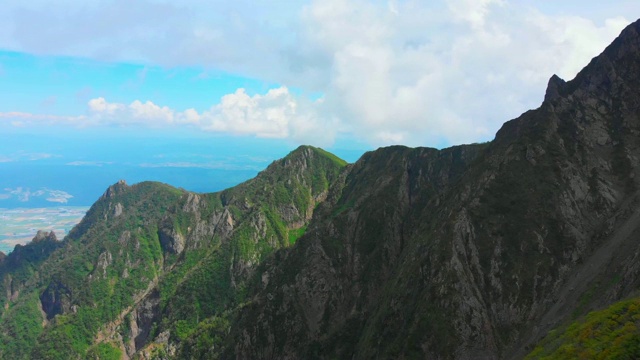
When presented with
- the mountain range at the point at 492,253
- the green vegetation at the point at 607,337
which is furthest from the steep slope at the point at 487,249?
the green vegetation at the point at 607,337

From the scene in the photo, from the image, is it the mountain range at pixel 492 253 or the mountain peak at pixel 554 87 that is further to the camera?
the mountain peak at pixel 554 87

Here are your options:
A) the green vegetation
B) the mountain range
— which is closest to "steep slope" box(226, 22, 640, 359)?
the mountain range

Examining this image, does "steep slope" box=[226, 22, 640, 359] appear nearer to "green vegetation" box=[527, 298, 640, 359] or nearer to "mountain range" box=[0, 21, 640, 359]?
"mountain range" box=[0, 21, 640, 359]

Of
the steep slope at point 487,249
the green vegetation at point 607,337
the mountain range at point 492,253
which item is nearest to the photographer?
the green vegetation at point 607,337

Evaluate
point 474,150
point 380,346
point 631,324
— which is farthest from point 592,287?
point 474,150

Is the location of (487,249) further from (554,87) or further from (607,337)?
(554,87)

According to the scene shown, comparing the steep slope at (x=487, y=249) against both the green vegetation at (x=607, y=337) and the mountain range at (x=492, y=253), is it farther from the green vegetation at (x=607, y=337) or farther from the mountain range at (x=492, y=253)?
the green vegetation at (x=607, y=337)
